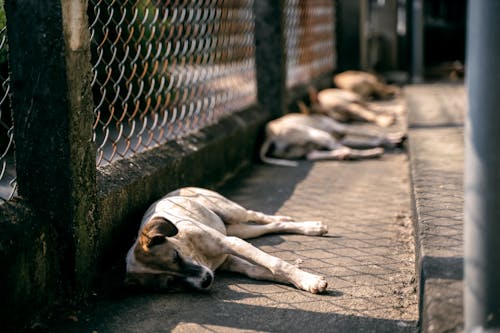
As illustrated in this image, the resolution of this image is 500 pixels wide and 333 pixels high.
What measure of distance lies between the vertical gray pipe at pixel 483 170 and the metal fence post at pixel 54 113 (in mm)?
1793

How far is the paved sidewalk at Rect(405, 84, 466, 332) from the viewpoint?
2906 millimetres

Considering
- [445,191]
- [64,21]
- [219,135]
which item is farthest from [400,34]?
[64,21]

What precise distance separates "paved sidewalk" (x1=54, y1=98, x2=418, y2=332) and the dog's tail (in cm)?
136

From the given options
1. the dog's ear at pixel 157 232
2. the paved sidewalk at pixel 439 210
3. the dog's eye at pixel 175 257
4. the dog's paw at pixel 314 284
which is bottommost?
the dog's paw at pixel 314 284

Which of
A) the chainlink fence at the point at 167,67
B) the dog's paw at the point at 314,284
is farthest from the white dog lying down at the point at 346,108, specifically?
the dog's paw at the point at 314,284

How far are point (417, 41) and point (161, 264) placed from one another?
9.17 metres

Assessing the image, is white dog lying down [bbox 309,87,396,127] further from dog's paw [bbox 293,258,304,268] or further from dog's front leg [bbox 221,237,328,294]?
dog's front leg [bbox 221,237,328,294]

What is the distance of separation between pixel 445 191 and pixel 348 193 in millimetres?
1360

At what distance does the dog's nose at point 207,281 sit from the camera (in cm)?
368

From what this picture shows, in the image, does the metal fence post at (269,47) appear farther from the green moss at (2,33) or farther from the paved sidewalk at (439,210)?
the green moss at (2,33)

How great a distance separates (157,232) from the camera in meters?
3.67

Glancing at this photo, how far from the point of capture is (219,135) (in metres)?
6.23

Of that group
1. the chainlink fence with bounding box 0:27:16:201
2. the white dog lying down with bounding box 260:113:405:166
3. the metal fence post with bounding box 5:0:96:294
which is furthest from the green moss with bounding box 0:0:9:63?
the white dog lying down with bounding box 260:113:405:166

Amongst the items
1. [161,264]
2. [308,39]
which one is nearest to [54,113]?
[161,264]
